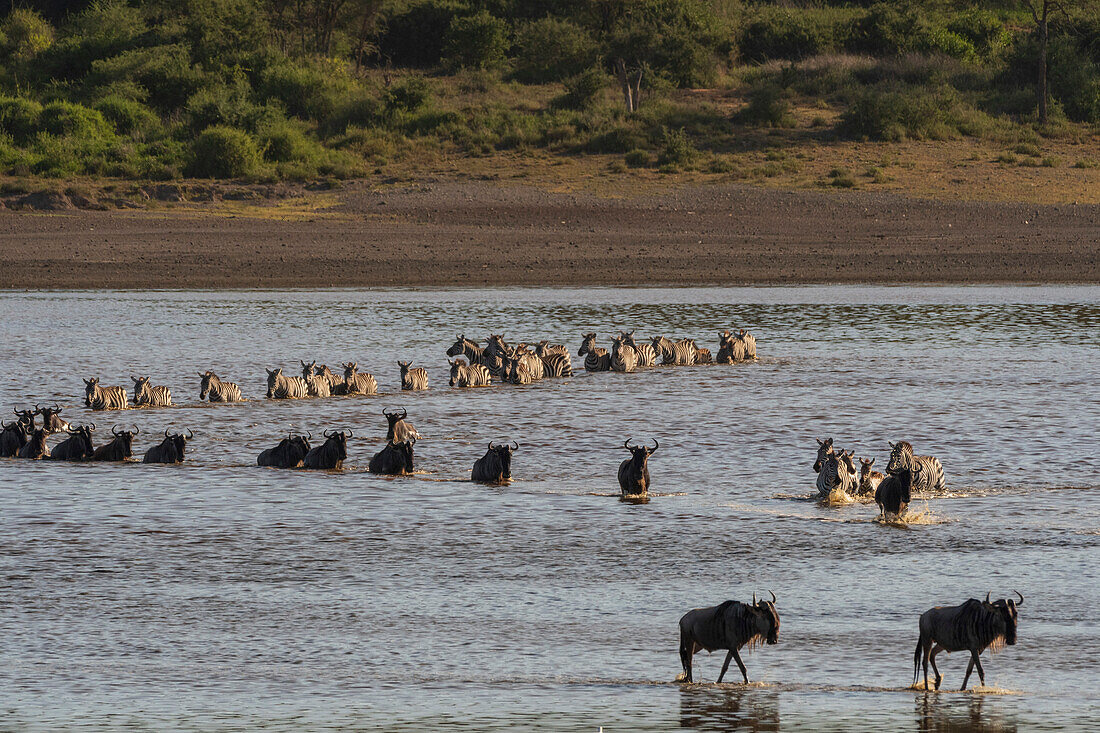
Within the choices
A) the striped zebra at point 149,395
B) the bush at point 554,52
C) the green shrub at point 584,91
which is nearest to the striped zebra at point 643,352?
the striped zebra at point 149,395

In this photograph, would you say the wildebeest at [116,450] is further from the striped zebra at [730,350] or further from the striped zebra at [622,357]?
the striped zebra at [730,350]

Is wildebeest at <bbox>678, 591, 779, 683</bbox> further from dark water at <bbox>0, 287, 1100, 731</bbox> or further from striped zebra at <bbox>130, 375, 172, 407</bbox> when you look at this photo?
striped zebra at <bbox>130, 375, 172, 407</bbox>

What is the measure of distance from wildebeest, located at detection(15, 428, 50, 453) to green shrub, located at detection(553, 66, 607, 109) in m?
31.8

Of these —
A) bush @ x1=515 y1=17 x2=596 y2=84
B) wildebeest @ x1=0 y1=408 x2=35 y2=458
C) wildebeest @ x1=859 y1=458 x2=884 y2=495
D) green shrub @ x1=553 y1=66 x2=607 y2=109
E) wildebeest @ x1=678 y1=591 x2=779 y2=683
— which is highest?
bush @ x1=515 y1=17 x2=596 y2=84

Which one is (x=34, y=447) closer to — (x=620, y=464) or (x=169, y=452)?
(x=169, y=452)

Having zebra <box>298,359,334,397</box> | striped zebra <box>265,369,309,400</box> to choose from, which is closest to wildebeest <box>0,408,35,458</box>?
striped zebra <box>265,369,309,400</box>

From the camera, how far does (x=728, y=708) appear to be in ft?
24.4

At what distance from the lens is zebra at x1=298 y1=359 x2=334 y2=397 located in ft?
60.0

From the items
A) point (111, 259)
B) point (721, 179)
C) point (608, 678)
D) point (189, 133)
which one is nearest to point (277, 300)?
point (111, 259)

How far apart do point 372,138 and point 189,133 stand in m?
5.63

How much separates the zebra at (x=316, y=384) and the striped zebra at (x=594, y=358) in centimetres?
397

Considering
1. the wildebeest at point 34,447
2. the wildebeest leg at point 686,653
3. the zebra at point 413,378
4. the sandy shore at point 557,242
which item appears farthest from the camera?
the sandy shore at point 557,242

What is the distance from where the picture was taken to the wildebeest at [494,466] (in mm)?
13008

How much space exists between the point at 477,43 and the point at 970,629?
4764cm
